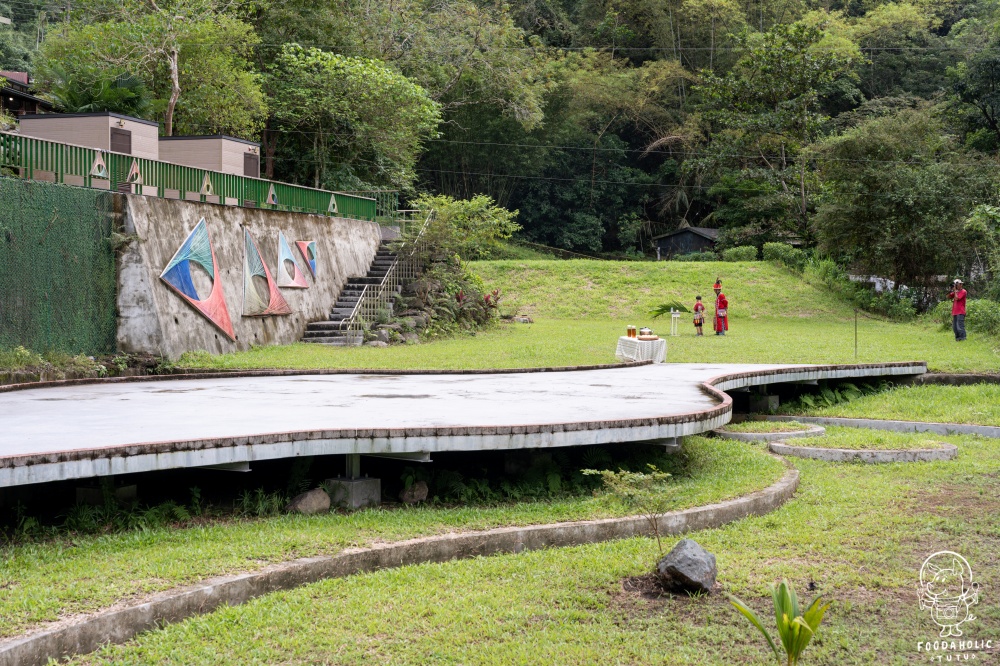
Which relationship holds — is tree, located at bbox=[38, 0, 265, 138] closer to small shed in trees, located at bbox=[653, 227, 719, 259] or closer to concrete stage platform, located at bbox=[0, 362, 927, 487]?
concrete stage platform, located at bbox=[0, 362, 927, 487]

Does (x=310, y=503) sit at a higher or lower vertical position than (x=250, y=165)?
lower

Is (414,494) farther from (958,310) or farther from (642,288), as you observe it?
(642,288)

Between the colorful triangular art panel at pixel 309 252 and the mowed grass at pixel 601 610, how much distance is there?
16.4 metres

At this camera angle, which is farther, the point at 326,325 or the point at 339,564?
the point at 326,325

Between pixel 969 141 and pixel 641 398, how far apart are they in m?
36.1

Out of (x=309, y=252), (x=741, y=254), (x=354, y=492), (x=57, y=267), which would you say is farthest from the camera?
(x=741, y=254)

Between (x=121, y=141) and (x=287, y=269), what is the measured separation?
4747mm

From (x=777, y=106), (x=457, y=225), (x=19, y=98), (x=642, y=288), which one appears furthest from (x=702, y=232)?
(x=19, y=98)

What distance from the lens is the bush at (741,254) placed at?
140 ft

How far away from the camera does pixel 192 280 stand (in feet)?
58.4

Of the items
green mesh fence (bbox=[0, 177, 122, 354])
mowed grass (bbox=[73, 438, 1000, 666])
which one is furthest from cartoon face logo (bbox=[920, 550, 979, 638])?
green mesh fence (bbox=[0, 177, 122, 354])

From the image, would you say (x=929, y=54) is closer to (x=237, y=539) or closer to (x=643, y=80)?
(x=643, y=80)

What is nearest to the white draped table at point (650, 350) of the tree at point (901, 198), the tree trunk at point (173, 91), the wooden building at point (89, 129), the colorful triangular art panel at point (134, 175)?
the colorful triangular art panel at point (134, 175)

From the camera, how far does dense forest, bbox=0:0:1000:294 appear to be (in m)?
27.5
